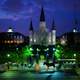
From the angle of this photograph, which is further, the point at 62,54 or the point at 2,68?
the point at 62,54

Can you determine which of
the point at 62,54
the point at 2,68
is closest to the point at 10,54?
the point at 62,54

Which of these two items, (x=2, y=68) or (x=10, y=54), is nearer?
(x=2, y=68)

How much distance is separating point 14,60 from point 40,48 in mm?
90577

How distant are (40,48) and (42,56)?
16.5 metres

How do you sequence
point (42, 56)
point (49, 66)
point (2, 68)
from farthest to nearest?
point (42, 56)
point (49, 66)
point (2, 68)

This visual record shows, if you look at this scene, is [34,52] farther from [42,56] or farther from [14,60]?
[14,60]

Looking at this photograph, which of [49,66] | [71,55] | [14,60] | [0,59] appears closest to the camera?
[49,66]

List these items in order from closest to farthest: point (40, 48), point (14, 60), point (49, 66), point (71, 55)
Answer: point (49, 66)
point (14, 60)
point (71, 55)
point (40, 48)

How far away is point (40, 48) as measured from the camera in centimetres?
18462

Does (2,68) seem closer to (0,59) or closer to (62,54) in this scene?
(0,59)

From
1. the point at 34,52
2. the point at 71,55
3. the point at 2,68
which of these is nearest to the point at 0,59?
the point at 2,68

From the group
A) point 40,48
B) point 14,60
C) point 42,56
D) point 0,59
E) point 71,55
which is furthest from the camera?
point 40,48

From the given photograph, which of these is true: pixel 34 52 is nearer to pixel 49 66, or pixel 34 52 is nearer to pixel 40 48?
pixel 40 48

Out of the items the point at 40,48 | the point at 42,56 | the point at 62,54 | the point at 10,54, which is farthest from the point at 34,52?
the point at 10,54
